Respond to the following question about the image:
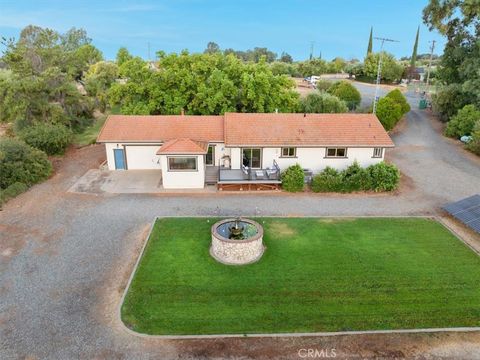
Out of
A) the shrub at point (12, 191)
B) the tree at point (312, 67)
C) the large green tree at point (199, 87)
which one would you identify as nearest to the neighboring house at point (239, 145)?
the large green tree at point (199, 87)

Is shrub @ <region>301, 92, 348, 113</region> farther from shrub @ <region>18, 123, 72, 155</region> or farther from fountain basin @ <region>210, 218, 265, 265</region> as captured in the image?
fountain basin @ <region>210, 218, 265, 265</region>

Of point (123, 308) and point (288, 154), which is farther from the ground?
point (288, 154)

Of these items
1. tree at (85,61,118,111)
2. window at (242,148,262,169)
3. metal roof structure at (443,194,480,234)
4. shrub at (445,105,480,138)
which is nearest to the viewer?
metal roof structure at (443,194,480,234)

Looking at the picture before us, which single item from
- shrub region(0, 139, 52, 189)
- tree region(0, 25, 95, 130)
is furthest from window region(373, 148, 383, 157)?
tree region(0, 25, 95, 130)

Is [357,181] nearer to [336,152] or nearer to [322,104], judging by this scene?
[336,152]

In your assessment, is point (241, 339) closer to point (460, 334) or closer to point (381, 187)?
point (460, 334)

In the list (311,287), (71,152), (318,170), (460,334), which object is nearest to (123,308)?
(311,287)

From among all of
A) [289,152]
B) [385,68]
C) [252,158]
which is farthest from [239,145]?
[385,68]
